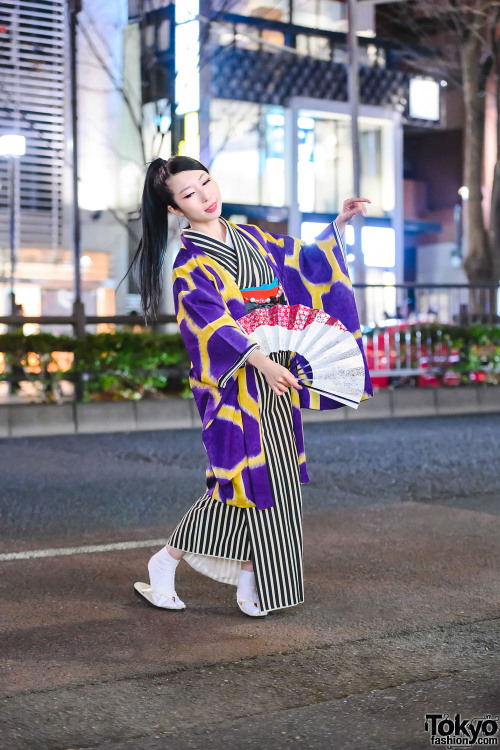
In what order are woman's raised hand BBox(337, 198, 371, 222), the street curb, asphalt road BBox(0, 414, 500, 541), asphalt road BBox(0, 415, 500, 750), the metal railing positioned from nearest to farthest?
asphalt road BBox(0, 415, 500, 750), woman's raised hand BBox(337, 198, 371, 222), asphalt road BBox(0, 414, 500, 541), the street curb, the metal railing

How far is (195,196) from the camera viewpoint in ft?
13.1

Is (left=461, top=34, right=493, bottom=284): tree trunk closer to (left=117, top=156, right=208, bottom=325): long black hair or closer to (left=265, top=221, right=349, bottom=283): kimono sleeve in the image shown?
(left=265, top=221, right=349, bottom=283): kimono sleeve

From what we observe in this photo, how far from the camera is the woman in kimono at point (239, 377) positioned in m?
3.79

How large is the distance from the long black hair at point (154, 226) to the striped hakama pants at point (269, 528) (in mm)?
563

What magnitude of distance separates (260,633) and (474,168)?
19.9 m

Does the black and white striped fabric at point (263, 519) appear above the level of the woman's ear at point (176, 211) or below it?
below

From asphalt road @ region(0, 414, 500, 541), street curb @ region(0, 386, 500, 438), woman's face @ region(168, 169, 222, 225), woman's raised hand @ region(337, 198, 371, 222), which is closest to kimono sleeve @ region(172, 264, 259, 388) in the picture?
woman's face @ region(168, 169, 222, 225)

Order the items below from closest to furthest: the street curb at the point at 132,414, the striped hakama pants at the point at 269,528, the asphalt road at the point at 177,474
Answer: the striped hakama pants at the point at 269,528 < the asphalt road at the point at 177,474 < the street curb at the point at 132,414

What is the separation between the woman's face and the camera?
156 inches

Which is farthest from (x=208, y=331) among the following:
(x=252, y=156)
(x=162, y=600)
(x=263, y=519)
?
(x=252, y=156)

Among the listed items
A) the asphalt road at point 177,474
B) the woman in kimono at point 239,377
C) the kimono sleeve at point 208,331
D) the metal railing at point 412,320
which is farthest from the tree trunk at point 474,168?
the kimono sleeve at point 208,331

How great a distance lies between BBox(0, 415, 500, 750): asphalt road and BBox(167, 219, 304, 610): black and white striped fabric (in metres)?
0.17

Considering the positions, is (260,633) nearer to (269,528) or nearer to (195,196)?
(269,528)

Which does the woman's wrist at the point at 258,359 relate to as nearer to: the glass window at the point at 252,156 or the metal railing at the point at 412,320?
the metal railing at the point at 412,320
